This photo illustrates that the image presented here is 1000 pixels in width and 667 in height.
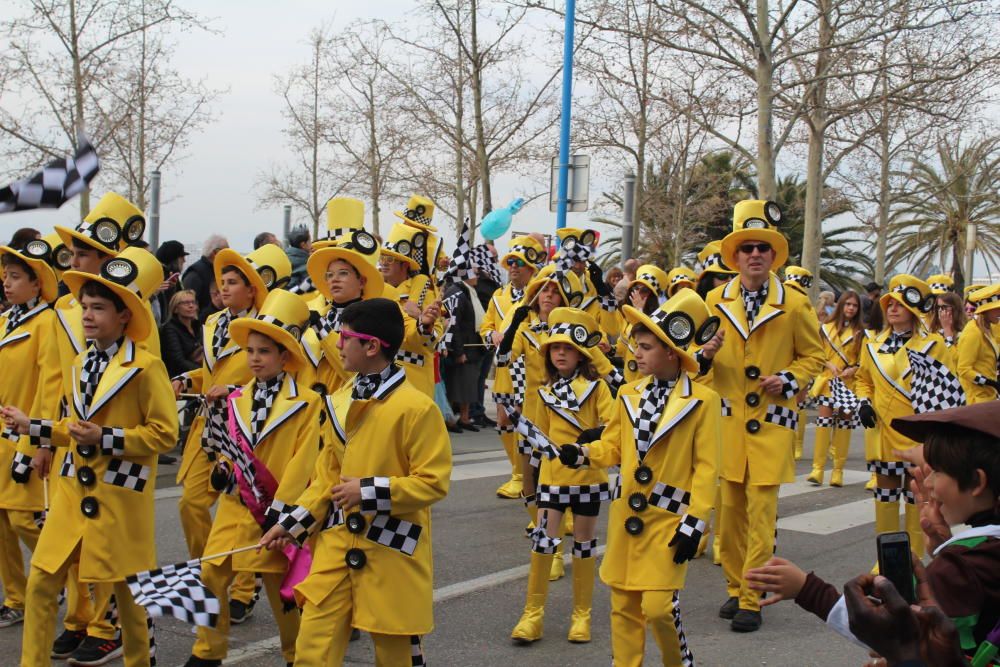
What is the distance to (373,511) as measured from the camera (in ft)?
13.8

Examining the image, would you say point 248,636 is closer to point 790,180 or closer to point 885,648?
point 885,648

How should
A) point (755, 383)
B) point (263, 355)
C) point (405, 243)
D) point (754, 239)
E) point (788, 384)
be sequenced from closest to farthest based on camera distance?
point (263, 355) → point (788, 384) → point (755, 383) → point (754, 239) → point (405, 243)

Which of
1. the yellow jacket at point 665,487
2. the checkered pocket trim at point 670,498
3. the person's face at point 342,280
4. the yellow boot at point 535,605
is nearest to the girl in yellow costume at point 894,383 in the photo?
the yellow boot at point 535,605

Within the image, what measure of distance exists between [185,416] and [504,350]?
3870mm

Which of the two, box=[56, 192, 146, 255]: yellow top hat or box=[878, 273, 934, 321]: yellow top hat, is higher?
box=[56, 192, 146, 255]: yellow top hat

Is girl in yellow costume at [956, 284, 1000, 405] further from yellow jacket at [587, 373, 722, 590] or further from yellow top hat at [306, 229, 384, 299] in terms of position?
yellow top hat at [306, 229, 384, 299]

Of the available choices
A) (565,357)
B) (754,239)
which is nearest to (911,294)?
(754,239)

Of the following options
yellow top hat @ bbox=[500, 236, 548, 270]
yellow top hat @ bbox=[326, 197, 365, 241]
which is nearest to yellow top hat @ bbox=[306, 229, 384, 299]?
yellow top hat @ bbox=[326, 197, 365, 241]

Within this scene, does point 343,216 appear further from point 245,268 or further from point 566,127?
point 566,127

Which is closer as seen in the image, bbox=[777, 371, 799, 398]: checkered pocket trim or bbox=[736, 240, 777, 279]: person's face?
bbox=[777, 371, 799, 398]: checkered pocket trim

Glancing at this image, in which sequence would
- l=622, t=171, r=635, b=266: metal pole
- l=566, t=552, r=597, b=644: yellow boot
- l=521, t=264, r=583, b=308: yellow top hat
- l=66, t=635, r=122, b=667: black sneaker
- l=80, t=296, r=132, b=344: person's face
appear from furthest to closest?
l=622, t=171, r=635, b=266: metal pole < l=521, t=264, r=583, b=308: yellow top hat < l=566, t=552, r=597, b=644: yellow boot < l=66, t=635, r=122, b=667: black sneaker < l=80, t=296, r=132, b=344: person's face

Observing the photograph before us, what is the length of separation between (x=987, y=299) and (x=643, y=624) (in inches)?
257

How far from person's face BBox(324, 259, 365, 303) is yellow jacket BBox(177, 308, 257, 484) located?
508 millimetres

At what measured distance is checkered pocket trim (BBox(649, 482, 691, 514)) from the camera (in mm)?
5039
